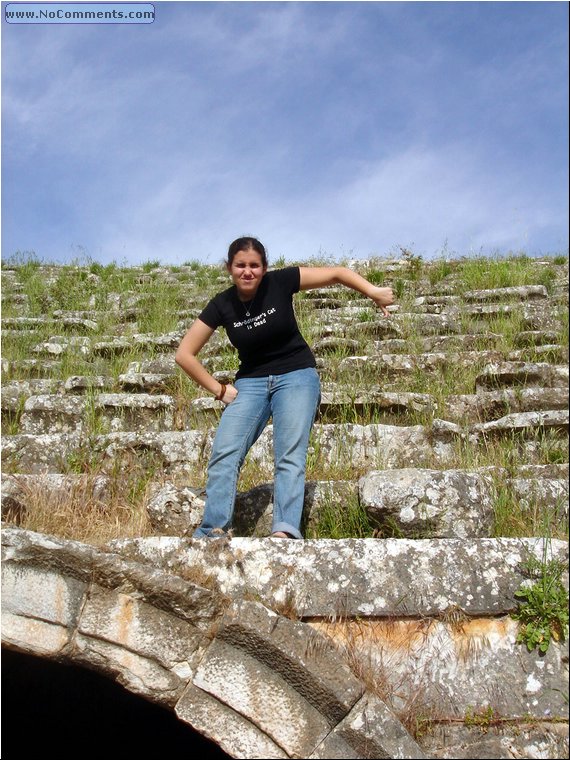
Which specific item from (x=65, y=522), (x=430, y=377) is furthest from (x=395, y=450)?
(x=65, y=522)

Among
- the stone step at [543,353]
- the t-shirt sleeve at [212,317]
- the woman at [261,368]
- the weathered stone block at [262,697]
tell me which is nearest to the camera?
the weathered stone block at [262,697]

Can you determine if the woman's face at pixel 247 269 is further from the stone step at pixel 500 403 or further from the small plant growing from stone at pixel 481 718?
the small plant growing from stone at pixel 481 718

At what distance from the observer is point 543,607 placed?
2982 millimetres

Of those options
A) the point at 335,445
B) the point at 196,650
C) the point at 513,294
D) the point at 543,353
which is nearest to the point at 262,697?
the point at 196,650

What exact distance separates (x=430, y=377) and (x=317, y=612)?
271 centimetres

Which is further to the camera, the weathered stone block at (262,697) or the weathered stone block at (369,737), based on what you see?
the weathered stone block at (262,697)

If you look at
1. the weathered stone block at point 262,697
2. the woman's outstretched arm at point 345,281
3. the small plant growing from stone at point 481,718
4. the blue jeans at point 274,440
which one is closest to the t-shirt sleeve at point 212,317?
the blue jeans at point 274,440

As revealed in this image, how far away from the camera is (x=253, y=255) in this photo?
3658mm

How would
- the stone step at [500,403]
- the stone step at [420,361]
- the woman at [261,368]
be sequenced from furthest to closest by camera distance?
1. the stone step at [420,361]
2. the stone step at [500,403]
3. the woman at [261,368]

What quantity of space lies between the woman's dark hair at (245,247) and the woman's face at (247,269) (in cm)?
2

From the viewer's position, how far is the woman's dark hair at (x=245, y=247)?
3.68 metres

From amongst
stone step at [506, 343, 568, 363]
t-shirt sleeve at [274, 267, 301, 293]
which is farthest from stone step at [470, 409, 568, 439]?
t-shirt sleeve at [274, 267, 301, 293]

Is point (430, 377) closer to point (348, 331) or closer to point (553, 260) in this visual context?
point (348, 331)

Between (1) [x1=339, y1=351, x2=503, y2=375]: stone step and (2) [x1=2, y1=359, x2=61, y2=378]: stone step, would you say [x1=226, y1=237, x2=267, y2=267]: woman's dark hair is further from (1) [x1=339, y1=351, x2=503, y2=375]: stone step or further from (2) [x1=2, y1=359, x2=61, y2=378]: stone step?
(2) [x1=2, y1=359, x2=61, y2=378]: stone step
